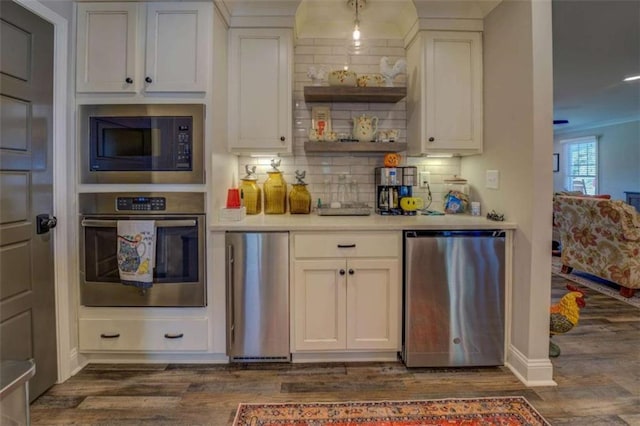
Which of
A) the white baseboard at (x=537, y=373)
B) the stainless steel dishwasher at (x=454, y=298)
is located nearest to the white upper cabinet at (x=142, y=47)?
the stainless steel dishwasher at (x=454, y=298)

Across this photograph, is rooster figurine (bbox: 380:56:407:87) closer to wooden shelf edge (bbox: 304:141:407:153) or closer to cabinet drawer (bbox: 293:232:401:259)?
wooden shelf edge (bbox: 304:141:407:153)

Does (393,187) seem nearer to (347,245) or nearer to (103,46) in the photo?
(347,245)

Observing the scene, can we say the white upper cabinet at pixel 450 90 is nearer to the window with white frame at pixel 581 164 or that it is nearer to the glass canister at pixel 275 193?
the glass canister at pixel 275 193

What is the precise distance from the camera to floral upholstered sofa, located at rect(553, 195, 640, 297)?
11.7 feet

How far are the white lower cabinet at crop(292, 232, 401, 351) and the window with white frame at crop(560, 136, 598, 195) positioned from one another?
8.35 m

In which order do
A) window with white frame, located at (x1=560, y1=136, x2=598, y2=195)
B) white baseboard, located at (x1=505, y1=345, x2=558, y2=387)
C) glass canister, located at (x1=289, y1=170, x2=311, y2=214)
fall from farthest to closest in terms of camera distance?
1. window with white frame, located at (x1=560, y1=136, x2=598, y2=195)
2. glass canister, located at (x1=289, y1=170, x2=311, y2=214)
3. white baseboard, located at (x1=505, y1=345, x2=558, y2=387)

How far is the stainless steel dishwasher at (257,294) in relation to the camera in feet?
7.11

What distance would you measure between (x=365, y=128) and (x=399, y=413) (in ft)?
6.15

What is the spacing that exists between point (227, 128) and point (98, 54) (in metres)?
0.85

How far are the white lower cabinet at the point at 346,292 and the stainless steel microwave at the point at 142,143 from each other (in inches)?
32.3

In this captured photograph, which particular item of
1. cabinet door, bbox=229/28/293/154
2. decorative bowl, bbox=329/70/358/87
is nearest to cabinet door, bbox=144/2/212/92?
cabinet door, bbox=229/28/293/154

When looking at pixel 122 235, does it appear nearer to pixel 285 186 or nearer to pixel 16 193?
pixel 16 193

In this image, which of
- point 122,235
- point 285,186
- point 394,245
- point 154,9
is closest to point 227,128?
point 285,186

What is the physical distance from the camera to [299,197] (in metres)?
2.71
